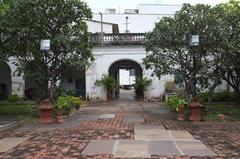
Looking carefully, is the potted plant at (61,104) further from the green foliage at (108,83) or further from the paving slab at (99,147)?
the green foliage at (108,83)

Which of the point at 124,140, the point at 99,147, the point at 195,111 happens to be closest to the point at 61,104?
the point at 195,111

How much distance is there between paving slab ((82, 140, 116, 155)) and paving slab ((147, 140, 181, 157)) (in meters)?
0.94

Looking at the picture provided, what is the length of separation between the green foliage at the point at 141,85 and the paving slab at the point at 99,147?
69.7ft

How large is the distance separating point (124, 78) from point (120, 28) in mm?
9669

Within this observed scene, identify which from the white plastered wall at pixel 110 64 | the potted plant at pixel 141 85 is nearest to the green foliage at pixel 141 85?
the potted plant at pixel 141 85

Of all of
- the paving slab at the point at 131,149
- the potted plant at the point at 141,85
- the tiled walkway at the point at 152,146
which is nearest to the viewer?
the paving slab at the point at 131,149

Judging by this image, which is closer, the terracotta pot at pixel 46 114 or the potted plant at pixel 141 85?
the terracotta pot at pixel 46 114

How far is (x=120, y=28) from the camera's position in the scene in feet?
168

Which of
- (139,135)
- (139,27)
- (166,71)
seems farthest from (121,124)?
(139,27)

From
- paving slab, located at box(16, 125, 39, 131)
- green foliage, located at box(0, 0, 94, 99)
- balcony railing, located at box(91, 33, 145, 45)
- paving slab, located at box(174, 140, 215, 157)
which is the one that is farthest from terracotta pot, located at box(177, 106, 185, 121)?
balcony railing, located at box(91, 33, 145, 45)

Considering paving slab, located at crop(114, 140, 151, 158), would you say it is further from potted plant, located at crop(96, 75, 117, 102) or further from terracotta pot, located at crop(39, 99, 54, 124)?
potted plant, located at crop(96, 75, 117, 102)

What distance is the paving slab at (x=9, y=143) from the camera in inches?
449

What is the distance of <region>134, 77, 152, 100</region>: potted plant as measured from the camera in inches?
1303

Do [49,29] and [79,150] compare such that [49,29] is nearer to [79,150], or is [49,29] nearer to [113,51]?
[79,150]
